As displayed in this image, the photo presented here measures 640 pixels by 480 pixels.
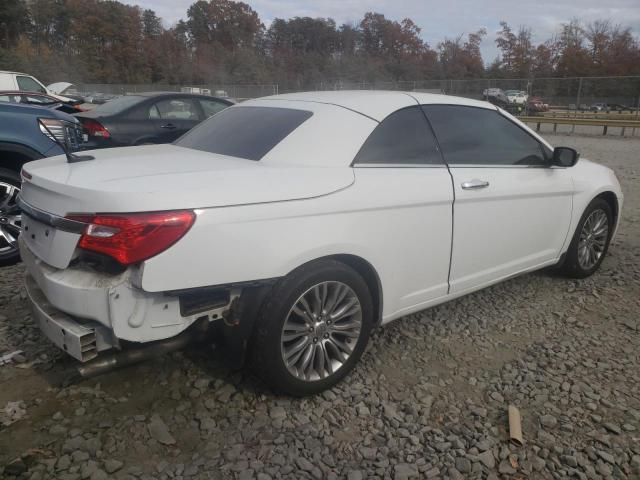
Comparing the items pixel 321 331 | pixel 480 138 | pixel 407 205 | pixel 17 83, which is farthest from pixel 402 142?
pixel 17 83

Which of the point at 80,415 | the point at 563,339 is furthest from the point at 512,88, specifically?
the point at 80,415

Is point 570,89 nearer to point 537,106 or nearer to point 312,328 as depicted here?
point 537,106

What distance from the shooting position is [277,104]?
135 inches

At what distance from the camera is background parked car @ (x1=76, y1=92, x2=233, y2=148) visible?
723 centimetres

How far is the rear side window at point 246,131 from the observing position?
291 centimetres

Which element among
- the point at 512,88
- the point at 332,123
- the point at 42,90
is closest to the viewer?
the point at 332,123

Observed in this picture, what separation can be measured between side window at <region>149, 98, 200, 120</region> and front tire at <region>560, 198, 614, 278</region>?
6.06 m

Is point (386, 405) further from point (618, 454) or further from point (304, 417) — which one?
point (618, 454)

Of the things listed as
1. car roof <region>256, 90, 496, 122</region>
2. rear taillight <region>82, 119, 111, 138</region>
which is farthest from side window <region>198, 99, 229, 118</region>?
car roof <region>256, 90, 496, 122</region>

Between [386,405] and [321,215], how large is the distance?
1.08 metres

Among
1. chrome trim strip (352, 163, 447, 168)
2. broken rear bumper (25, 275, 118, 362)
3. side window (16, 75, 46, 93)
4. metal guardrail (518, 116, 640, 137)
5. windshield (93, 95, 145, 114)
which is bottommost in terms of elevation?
metal guardrail (518, 116, 640, 137)

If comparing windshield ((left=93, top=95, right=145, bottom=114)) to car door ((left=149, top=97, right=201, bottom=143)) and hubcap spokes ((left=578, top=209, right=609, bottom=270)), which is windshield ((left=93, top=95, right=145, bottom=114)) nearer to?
car door ((left=149, top=97, right=201, bottom=143))

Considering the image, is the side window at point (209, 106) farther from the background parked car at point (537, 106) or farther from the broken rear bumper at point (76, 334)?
the background parked car at point (537, 106)

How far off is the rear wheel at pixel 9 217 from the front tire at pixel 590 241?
4.68 m
